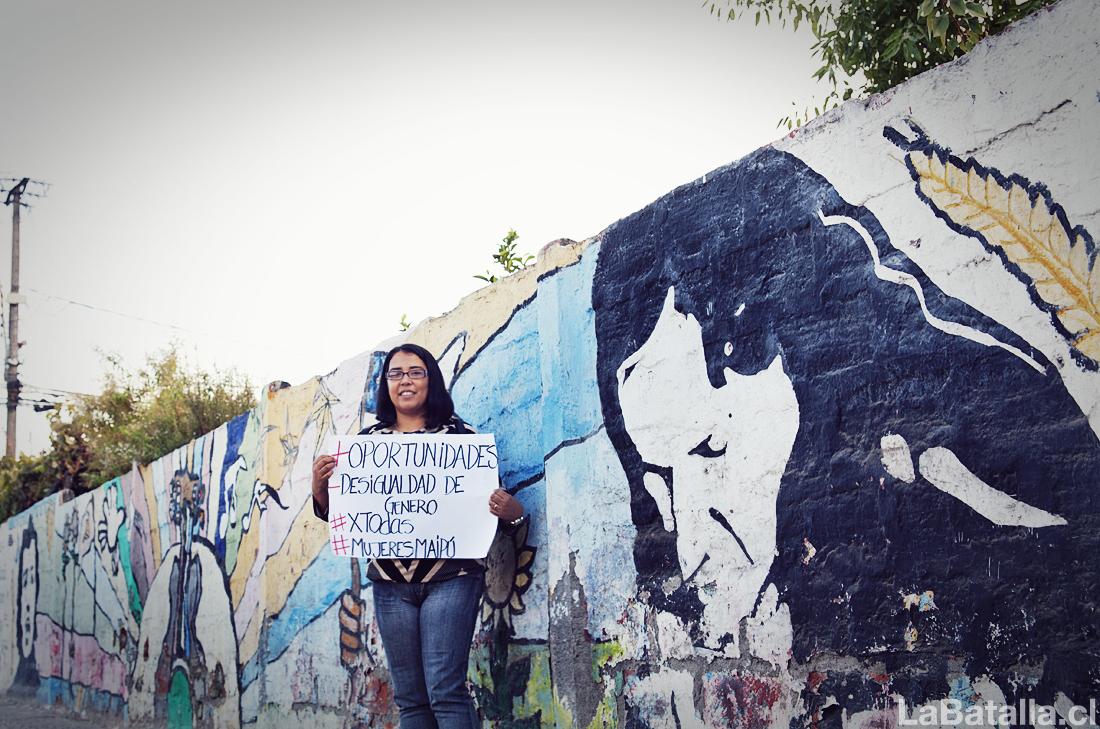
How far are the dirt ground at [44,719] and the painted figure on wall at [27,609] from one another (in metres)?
0.65

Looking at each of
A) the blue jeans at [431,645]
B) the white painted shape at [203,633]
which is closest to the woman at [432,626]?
the blue jeans at [431,645]

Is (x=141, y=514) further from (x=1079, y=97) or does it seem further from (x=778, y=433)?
(x=1079, y=97)

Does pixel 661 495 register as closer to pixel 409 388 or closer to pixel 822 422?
pixel 822 422

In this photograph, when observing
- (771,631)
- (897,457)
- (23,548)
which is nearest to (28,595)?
(23,548)

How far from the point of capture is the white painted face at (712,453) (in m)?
2.76

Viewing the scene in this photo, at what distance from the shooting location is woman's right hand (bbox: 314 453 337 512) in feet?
12.6

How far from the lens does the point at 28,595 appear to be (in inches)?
472

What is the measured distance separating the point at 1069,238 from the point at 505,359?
2403 millimetres

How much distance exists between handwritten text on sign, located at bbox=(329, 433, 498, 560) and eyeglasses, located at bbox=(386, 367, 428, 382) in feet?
0.79

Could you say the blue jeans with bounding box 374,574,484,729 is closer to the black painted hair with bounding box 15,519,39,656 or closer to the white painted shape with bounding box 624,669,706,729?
the white painted shape with bounding box 624,669,706,729

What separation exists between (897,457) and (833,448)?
0.66 feet

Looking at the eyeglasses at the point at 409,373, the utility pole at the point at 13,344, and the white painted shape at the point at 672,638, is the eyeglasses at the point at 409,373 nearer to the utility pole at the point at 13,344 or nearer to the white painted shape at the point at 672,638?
the white painted shape at the point at 672,638

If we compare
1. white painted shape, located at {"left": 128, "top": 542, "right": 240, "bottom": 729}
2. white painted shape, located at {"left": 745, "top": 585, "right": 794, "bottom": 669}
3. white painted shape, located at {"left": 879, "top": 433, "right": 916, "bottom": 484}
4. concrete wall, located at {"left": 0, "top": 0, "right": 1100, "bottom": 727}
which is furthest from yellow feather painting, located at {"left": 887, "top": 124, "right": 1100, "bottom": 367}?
white painted shape, located at {"left": 128, "top": 542, "right": 240, "bottom": 729}

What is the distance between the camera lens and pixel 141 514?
28.2ft
